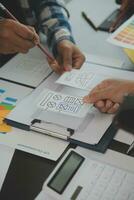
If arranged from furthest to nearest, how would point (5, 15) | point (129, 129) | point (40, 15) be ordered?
point (40, 15) → point (5, 15) → point (129, 129)

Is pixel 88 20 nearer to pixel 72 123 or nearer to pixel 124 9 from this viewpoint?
pixel 124 9

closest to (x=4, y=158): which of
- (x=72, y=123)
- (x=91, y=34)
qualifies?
(x=72, y=123)

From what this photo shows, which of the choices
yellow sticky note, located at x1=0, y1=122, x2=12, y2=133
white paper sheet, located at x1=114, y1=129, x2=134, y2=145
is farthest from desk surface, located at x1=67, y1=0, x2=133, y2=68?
yellow sticky note, located at x1=0, y1=122, x2=12, y2=133

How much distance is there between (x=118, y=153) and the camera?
838 millimetres

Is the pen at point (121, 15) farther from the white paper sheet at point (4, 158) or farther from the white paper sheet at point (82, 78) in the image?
the white paper sheet at point (4, 158)

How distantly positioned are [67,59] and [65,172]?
48 cm

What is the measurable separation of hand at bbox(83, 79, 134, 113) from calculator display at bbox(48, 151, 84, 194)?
176 mm

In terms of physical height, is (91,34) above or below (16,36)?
below

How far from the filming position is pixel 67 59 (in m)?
1.15

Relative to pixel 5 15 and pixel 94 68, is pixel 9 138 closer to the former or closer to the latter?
pixel 94 68

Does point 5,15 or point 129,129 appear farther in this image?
point 5,15

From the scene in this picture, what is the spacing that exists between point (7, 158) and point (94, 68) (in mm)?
430

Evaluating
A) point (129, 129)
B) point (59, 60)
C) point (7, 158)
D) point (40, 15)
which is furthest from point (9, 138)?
point (40, 15)

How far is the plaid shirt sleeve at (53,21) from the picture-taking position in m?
1.26
